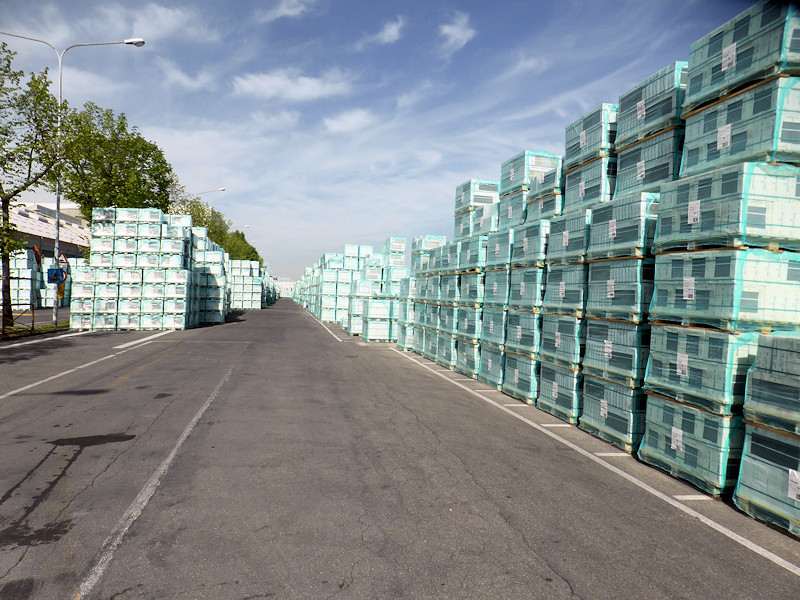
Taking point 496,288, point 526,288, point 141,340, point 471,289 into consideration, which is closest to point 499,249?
point 496,288

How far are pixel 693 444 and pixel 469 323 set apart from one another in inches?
286

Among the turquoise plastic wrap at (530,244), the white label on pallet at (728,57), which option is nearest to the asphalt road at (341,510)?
the turquoise plastic wrap at (530,244)

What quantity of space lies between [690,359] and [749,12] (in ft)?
13.8

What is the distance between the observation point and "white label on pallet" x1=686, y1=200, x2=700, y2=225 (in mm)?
5566

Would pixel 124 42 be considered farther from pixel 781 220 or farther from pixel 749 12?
pixel 781 220

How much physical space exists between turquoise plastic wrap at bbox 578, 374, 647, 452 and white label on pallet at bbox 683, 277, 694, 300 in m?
1.59

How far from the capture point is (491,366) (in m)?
11.2

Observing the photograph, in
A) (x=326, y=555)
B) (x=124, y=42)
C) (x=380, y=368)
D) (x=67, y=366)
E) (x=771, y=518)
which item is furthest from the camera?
(x=124, y=42)

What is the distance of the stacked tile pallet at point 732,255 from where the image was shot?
5.09 metres

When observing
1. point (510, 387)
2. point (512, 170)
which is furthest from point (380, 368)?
point (512, 170)

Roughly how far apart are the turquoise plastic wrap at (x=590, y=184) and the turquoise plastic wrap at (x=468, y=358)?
4.33m

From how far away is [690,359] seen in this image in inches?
219

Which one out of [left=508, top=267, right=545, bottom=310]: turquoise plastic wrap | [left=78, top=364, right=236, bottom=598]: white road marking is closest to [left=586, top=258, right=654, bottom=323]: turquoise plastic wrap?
[left=508, top=267, right=545, bottom=310]: turquoise plastic wrap

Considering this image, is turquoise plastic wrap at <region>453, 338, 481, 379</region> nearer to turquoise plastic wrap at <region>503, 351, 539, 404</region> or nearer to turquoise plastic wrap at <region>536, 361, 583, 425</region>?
turquoise plastic wrap at <region>503, 351, 539, 404</region>
